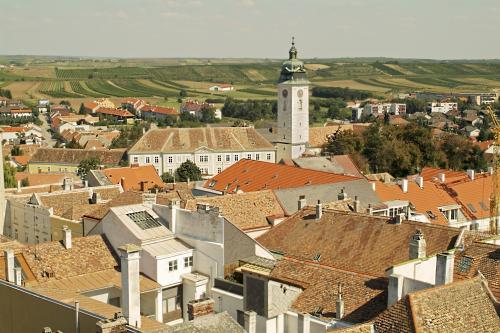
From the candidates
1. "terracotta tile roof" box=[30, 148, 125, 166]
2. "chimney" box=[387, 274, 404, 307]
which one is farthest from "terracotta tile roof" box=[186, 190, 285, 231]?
"terracotta tile roof" box=[30, 148, 125, 166]

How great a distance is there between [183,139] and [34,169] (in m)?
21.6

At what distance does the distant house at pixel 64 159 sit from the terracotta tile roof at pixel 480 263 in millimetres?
78022

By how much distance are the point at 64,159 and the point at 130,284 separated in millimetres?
85051

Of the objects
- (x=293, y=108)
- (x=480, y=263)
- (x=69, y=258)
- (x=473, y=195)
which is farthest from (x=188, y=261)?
(x=293, y=108)

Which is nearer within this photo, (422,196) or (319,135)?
(422,196)

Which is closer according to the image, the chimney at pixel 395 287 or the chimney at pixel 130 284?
the chimney at pixel 130 284

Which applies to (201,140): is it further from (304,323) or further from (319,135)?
(304,323)

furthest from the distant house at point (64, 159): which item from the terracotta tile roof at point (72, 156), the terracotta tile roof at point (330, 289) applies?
the terracotta tile roof at point (330, 289)

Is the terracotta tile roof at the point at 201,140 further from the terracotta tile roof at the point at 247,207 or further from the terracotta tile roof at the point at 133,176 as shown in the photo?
the terracotta tile roof at the point at 247,207

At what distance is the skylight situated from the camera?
107 ft

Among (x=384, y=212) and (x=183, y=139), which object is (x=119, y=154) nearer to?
(x=183, y=139)

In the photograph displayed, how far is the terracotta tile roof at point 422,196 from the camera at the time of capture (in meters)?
50.2

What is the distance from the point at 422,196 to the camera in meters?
52.2

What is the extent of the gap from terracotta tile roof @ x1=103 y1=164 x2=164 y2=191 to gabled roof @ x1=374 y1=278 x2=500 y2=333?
48359 millimetres
